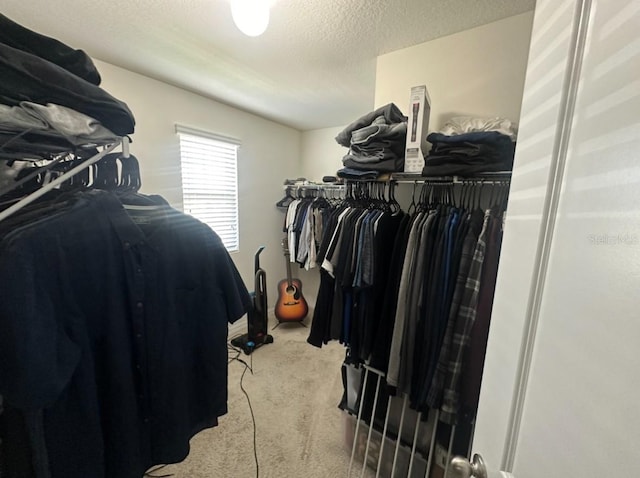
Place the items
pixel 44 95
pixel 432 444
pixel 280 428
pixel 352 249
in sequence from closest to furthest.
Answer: pixel 44 95 < pixel 432 444 < pixel 352 249 < pixel 280 428

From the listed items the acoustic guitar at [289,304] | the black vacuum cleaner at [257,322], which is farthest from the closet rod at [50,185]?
the acoustic guitar at [289,304]

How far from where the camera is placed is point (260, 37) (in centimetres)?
150

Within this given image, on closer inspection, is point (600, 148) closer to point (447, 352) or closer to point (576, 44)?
point (576, 44)

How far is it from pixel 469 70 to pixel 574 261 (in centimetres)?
146

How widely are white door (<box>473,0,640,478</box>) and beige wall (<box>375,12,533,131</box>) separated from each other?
99 cm

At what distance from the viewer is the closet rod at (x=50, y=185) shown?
62 cm

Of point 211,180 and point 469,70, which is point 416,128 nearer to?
point 469,70

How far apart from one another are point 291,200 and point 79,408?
272cm

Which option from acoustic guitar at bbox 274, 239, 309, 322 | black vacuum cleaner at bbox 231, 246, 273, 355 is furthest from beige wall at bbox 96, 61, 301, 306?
black vacuum cleaner at bbox 231, 246, 273, 355

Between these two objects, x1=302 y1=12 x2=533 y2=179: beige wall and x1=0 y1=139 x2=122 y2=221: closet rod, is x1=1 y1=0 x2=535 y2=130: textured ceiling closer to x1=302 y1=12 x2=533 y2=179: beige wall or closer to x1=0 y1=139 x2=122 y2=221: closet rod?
x1=302 y1=12 x2=533 y2=179: beige wall

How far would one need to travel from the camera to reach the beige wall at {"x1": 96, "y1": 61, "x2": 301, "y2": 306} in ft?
6.75

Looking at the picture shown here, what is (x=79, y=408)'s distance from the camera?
67 cm

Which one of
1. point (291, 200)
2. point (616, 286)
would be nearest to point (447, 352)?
point (616, 286)

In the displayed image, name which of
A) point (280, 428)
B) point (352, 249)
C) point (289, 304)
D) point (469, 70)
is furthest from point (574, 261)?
point (289, 304)
